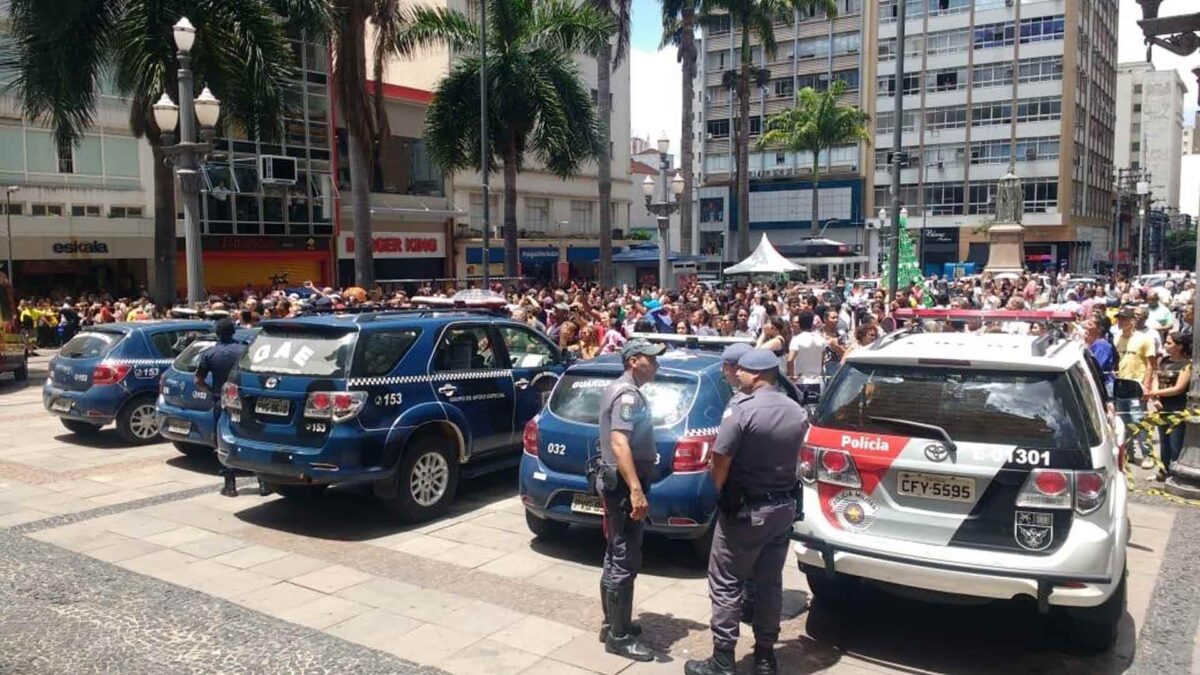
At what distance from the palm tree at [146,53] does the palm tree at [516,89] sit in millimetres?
7992

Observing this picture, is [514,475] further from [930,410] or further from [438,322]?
[930,410]

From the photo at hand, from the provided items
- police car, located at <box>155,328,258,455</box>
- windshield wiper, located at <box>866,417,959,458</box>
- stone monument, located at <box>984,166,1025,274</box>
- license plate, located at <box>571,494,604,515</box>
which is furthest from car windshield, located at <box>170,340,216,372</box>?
stone monument, located at <box>984,166,1025,274</box>

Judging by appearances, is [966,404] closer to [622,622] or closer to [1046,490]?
[1046,490]

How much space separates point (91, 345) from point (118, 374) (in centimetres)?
66

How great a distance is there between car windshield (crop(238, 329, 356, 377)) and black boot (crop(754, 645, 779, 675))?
410cm

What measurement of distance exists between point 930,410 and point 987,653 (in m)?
1.49

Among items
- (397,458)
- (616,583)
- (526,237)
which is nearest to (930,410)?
(616,583)

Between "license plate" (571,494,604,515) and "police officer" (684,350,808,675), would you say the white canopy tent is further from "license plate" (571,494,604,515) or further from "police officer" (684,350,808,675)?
"police officer" (684,350,808,675)

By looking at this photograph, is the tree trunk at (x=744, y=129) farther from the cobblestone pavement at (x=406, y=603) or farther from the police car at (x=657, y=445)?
the police car at (x=657, y=445)

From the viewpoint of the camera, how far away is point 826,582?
18.9 feet

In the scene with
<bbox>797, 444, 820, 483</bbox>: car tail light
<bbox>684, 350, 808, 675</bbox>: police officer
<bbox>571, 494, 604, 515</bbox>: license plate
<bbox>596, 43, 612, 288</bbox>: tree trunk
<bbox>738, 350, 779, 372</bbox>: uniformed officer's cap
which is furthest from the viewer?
<bbox>596, 43, 612, 288</bbox>: tree trunk

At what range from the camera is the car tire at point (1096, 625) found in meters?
4.95

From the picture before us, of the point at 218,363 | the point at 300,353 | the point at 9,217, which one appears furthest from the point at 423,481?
the point at 9,217

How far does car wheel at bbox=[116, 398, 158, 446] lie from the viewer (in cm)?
1116
